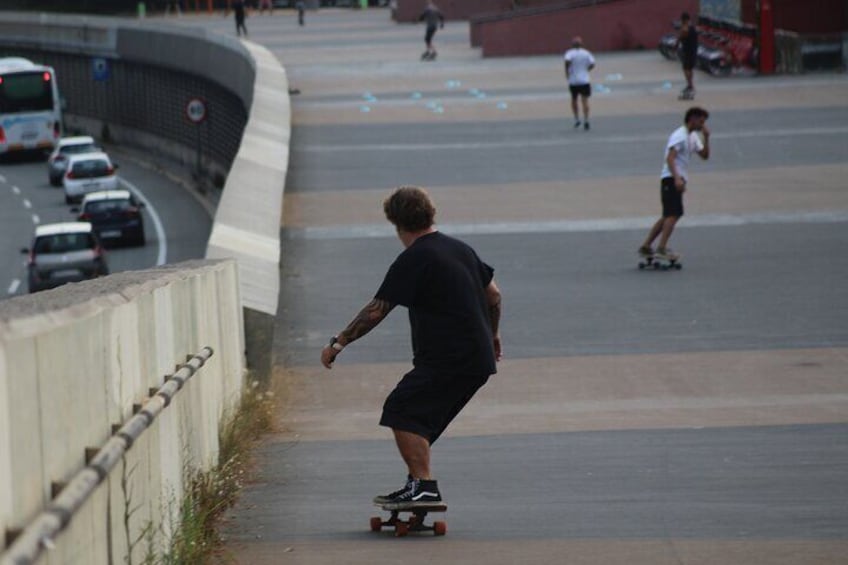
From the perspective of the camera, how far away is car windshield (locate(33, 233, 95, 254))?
40781 mm

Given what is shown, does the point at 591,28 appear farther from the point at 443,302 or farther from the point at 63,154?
the point at 443,302

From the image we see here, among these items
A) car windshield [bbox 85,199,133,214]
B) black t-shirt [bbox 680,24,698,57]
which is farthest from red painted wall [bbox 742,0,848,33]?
car windshield [bbox 85,199,133,214]

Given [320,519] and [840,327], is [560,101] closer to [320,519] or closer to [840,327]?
[840,327]

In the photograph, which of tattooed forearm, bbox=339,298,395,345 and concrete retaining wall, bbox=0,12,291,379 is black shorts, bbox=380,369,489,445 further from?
concrete retaining wall, bbox=0,12,291,379

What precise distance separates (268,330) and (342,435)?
134 cm

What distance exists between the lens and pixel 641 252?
1981 cm

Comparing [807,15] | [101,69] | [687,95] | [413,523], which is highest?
[807,15]

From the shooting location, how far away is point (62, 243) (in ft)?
134

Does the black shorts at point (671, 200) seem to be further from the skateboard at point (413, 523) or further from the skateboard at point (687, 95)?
the skateboard at point (687, 95)

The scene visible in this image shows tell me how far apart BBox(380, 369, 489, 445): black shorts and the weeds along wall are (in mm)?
996

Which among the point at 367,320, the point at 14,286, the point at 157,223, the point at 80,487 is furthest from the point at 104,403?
the point at 157,223

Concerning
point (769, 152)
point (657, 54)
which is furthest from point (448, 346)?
point (657, 54)

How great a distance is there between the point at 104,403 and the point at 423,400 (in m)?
A: 2.56

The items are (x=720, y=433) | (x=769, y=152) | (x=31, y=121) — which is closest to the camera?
(x=720, y=433)
